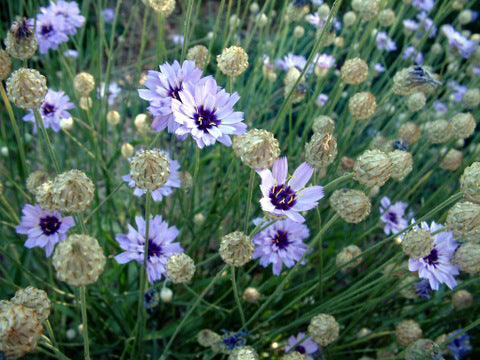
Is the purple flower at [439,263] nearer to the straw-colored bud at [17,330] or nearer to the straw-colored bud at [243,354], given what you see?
the straw-colored bud at [243,354]

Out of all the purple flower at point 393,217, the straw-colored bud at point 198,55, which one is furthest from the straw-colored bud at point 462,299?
the straw-colored bud at point 198,55

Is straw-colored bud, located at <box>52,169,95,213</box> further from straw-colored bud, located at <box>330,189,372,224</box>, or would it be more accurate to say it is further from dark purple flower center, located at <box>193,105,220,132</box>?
straw-colored bud, located at <box>330,189,372,224</box>

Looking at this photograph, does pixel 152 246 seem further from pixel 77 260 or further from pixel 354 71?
pixel 354 71

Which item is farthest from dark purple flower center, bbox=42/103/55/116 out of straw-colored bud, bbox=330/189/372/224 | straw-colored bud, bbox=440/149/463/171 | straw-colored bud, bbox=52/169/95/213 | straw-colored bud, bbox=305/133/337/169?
straw-colored bud, bbox=440/149/463/171

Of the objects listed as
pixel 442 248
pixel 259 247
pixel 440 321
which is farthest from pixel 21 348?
pixel 440 321

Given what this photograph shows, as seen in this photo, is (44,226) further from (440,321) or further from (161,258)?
(440,321)

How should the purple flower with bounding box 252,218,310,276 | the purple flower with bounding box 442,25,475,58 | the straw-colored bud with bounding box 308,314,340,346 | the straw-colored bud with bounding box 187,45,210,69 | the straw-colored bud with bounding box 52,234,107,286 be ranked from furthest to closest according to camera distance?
the purple flower with bounding box 442,25,475,58 → the purple flower with bounding box 252,218,310,276 → the straw-colored bud with bounding box 187,45,210,69 → the straw-colored bud with bounding box 308,314,340,346 → the straw-colored bud with bounding box 52,234,107,286
